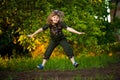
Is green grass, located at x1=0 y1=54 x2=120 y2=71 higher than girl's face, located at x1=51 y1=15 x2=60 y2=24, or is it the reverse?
girl's face, located at x1=51 y1=15 x2=60 y2=24

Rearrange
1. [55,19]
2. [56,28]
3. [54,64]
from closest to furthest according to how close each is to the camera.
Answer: [55,19], [56,28], [54,64]

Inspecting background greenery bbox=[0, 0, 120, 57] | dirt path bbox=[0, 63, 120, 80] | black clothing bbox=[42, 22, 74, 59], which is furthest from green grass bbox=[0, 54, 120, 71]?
black clothing bbox=[42, 22, 74, 59]

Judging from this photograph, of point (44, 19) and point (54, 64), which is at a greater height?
point (44, 19)

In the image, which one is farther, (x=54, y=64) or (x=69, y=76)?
(x=54, y=64)

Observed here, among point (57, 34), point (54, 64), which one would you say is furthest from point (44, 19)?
point (57, 34)

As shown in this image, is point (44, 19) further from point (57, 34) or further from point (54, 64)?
point (57, 34)

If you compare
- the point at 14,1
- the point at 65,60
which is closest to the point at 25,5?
the point at 14,1

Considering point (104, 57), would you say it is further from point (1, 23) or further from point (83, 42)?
point (1, 23)

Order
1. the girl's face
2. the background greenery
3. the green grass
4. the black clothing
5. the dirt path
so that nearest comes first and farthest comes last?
the girl's face → the black clothing → the dirt path → the green grass → the background greenery

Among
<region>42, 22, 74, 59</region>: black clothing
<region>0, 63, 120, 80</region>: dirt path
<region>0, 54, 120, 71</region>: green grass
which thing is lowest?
<region>0, 54, 120, 71</region>: green grass

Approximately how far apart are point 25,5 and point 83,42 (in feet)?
10.5

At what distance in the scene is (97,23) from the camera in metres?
17.8

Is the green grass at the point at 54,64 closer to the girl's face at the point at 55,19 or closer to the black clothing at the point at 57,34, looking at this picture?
the black clothing at the point at 57,34

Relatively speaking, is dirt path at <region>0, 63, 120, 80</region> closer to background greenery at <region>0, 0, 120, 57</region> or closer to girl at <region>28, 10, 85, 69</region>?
girl at <region>28, 10, 85, 69</region>
